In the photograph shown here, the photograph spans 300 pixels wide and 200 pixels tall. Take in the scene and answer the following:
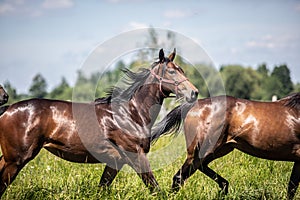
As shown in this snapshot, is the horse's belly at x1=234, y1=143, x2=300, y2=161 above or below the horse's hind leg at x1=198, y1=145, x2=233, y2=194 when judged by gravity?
above

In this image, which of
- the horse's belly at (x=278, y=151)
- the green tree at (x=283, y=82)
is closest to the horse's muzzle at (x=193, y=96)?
the horse's belly at (x=278, y=151)

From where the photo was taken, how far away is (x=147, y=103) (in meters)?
5.73

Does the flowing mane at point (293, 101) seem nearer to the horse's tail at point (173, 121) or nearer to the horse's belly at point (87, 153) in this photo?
the horse's tail at point (173, 121)

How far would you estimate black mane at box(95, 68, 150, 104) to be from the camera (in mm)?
5840

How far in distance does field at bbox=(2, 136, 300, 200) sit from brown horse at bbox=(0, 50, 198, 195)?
0.30 m

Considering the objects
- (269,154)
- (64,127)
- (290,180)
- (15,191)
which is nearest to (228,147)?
(269,154)

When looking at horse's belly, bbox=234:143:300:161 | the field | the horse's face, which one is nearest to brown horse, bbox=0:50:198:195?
the field

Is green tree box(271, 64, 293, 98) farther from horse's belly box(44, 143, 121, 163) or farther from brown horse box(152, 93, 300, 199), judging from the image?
horse's belly box(44, 143, 121, 163)

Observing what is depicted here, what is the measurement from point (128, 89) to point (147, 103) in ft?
1.19

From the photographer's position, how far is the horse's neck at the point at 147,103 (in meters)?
5.71

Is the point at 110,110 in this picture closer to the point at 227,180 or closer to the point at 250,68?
the point at 227,180

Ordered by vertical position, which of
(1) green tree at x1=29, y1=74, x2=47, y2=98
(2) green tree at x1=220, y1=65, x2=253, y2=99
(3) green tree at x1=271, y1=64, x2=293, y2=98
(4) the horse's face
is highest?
(4) the horse's face

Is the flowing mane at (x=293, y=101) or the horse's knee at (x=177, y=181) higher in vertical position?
the flowing mane at (x=293, y=101)

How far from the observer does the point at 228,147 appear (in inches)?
251
